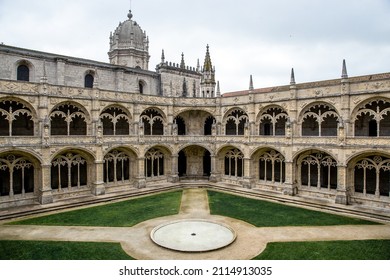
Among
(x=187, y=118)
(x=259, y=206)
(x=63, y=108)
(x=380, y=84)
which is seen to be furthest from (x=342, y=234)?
(x=63, y=108)

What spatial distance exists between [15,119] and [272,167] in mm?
24755

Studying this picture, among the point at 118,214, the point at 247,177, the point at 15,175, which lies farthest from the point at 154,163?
the point at 15,175

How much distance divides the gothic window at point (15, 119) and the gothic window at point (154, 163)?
12.3 metres

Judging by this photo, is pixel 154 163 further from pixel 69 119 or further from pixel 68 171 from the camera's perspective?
pixel 69 119

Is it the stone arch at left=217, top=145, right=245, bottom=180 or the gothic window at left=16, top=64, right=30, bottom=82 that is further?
the stone arch at left=217, top=145, right=245, bottom=180

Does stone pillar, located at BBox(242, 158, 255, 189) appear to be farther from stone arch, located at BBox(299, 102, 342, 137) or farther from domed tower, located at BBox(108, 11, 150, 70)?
domed tower, located at BBox(108, 11, 150, 70)

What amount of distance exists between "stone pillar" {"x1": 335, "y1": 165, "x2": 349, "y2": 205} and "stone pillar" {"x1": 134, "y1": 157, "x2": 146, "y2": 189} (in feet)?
62.9

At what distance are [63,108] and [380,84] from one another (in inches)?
1097

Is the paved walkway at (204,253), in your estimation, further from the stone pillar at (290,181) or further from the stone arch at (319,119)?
the stone arch at (319,119)

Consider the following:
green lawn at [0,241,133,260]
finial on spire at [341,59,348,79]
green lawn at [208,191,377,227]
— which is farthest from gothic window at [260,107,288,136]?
green lawn at [0,241,133,260]

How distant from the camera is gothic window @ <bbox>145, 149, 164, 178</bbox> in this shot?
3390cm

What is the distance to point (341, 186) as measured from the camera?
992 inches

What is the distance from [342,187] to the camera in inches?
990

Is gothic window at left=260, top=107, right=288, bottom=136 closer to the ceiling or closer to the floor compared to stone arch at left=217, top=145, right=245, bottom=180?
closer to the ceiling
